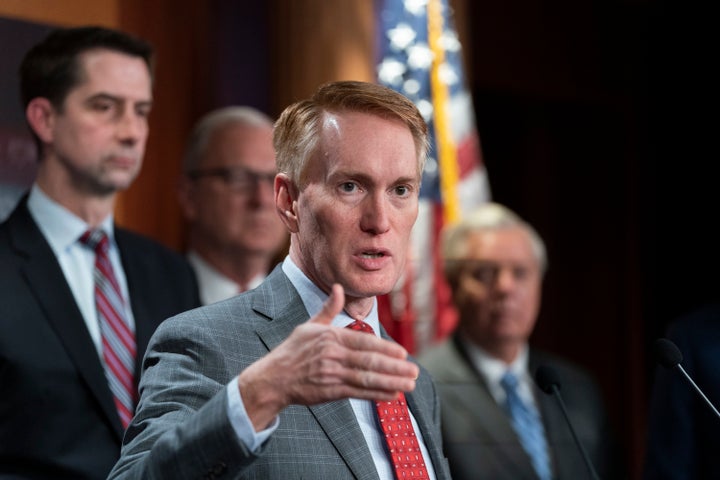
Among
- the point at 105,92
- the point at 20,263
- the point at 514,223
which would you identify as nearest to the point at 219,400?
the point at 20,263

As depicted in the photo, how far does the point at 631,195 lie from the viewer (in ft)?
23.7

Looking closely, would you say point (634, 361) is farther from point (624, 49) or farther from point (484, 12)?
point (484, 12)

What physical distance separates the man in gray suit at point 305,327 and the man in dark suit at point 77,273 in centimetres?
72

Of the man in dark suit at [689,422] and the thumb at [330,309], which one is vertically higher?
the thumb at [330,309]

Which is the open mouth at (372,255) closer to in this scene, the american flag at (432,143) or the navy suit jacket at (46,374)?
the navy suit jacket at (46,374)

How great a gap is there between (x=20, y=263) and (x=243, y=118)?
135 centimetres

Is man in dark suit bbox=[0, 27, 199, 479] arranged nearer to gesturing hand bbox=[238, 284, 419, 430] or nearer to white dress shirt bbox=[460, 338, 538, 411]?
gesturing hand bbox=[238, 284, 419, 430]

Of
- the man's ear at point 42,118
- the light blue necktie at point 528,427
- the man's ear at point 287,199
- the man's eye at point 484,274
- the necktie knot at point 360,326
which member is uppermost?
the man's ear at point 42,118

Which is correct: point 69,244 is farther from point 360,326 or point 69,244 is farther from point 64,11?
point 360,326

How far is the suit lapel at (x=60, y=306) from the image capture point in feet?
9.39

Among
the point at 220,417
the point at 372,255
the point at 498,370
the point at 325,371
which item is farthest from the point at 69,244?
the point at 498,370

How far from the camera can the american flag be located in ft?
16.1

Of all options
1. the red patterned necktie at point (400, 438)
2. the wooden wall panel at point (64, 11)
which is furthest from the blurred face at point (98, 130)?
the red patterned necktie at point (400, 438)

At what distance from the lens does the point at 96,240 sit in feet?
10.4
